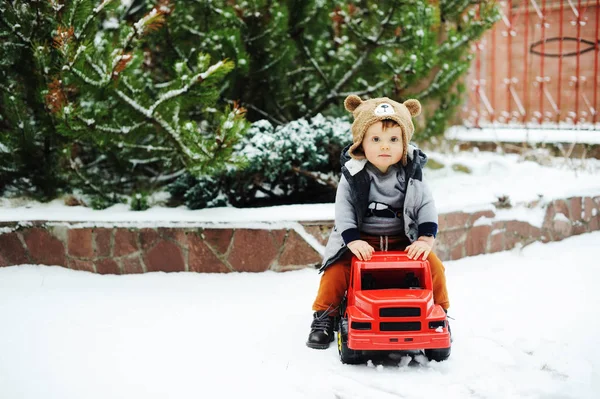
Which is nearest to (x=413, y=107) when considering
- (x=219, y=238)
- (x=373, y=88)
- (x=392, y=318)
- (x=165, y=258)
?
(x=392, y=318)

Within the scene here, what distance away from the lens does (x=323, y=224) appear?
11.4 feet

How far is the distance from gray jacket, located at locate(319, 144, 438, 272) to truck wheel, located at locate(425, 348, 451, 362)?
1.61ft

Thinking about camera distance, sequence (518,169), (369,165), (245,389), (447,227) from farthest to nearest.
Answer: (518,169) < (447,227) < (369,165) < (245,389)

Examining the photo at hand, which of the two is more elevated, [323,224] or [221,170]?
[221,170]

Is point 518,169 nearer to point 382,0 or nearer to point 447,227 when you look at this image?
point 447,227

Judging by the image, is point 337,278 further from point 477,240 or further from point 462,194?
point 462,194

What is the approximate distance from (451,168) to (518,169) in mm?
581

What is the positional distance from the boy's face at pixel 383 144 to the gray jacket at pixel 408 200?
9 cm

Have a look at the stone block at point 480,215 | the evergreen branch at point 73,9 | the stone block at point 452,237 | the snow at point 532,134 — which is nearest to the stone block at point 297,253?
the stone block at point 452,237

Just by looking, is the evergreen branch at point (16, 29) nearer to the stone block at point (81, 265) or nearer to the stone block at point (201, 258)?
the stone block at point (81, 265)

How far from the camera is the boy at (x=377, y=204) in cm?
248

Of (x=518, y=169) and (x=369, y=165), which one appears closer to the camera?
(x=369, y=165)

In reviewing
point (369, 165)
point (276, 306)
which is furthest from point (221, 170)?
point (369, 165)

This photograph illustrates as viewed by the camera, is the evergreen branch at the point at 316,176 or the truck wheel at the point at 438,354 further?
the evergreen branch at the point at 316,176
